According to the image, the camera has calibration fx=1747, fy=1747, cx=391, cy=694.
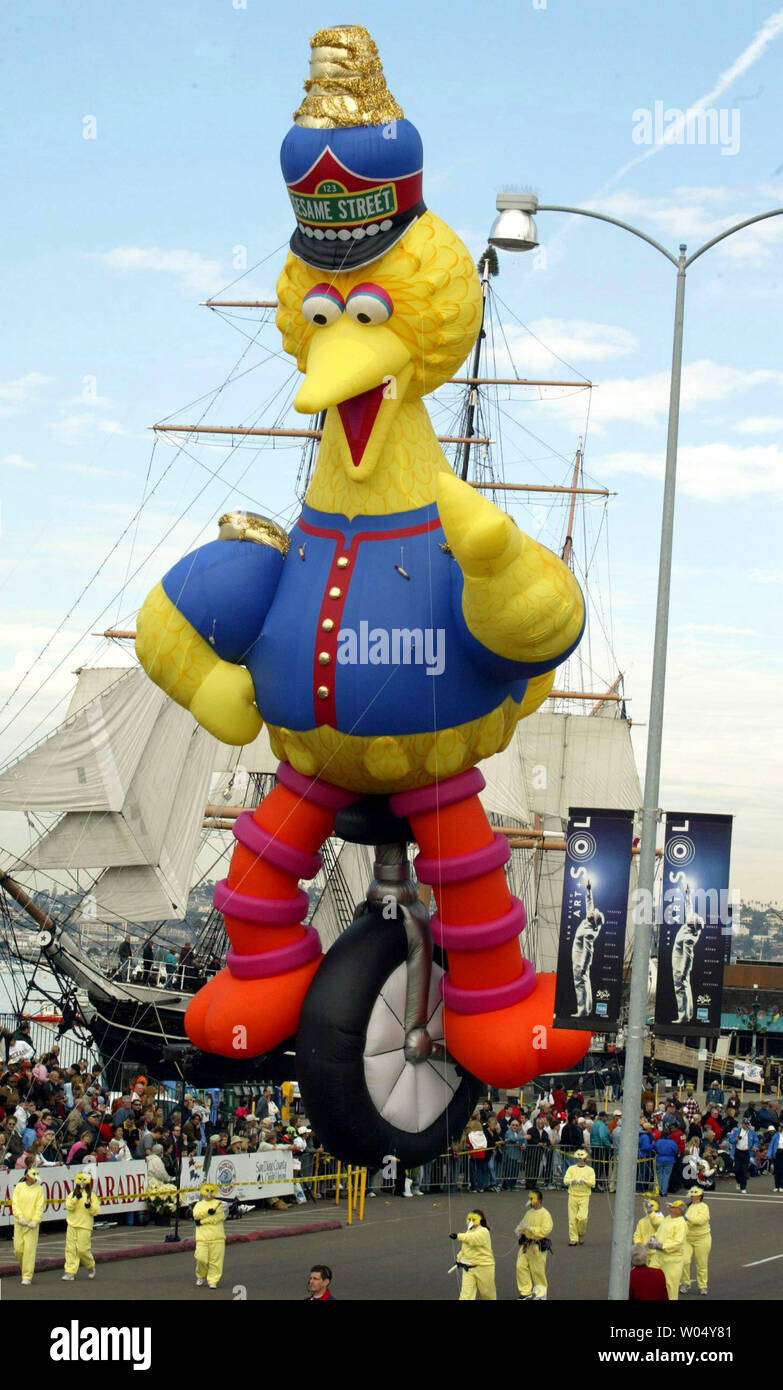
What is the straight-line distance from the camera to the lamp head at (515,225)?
536 inches

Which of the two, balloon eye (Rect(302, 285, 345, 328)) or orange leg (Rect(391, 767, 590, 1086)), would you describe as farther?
orange leg (Rect(391, 767, 590, 1086))

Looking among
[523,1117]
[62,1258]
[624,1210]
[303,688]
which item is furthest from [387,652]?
[523,1117]

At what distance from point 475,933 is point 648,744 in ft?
7.41

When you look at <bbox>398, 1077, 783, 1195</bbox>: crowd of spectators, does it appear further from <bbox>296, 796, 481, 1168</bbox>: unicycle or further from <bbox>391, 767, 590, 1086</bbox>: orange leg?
<bbox>391, 767, 590, 1086</bbox>: orange leg

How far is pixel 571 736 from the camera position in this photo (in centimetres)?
5547

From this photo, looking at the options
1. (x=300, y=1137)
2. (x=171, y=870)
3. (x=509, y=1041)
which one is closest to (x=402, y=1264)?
(x=300, y=1137)

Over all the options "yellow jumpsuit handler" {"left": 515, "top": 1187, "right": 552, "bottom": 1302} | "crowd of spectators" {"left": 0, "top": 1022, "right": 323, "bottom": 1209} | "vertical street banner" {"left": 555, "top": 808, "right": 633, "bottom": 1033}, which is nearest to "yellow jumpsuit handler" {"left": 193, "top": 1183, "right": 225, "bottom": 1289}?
"crowd of spectators" {"left": 0, "top": 1022, "right": 323, "bottom": 1209}

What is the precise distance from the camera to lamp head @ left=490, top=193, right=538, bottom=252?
13.6 meters

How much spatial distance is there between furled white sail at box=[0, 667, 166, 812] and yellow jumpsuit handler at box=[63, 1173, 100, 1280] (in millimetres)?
20181

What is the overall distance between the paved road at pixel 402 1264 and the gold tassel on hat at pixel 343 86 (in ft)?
31.7

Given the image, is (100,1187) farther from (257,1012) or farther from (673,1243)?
(257,1012)

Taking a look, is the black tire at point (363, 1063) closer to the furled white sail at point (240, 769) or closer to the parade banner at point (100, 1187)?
the parade banner at point (100, 1187)

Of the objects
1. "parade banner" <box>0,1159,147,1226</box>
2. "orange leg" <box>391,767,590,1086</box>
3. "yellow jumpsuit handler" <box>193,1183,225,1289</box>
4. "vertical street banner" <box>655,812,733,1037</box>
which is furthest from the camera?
"parade banner" <box>0,1159,147,1226</box>

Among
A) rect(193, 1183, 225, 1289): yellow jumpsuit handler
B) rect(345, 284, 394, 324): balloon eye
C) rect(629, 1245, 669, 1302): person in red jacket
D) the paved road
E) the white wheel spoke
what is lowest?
the paved road
